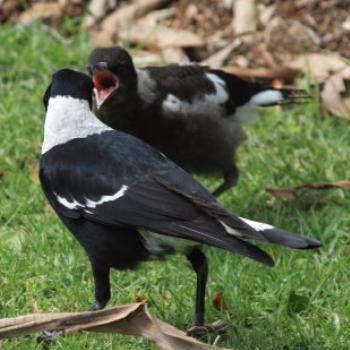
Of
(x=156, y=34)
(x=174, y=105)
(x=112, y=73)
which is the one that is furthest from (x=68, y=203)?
(x=156, y=34)

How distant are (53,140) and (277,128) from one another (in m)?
2.45

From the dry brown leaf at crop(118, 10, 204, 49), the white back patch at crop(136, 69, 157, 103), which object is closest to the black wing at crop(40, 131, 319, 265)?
the white back patch at crop(136, 69, 157, 103)

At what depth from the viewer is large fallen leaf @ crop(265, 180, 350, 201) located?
570 centimetres

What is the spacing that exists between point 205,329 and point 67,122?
3.35 feet

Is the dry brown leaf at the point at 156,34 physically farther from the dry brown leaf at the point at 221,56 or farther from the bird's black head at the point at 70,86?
the bird's black head at the point at 70,86

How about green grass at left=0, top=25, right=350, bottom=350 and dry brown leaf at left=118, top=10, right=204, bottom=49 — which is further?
dry brown leaf at left=118, top=10, right=204, bottom=49

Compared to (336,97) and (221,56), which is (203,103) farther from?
(221,56)

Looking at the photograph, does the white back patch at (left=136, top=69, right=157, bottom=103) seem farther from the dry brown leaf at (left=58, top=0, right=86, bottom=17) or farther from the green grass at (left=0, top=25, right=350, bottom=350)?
the dry brown leaf at (left=58, top=0, right=86, bottom=17)

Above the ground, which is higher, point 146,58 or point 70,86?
point 70,86

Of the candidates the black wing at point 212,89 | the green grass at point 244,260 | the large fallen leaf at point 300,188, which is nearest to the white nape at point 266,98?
the black wing at point 212,89

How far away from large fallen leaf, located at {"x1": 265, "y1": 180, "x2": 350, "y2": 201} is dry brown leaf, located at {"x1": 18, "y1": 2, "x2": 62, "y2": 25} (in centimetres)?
271

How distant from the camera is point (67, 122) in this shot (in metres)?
4.42

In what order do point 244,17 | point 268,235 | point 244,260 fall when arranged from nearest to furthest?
point 268,235
point 244,260
point 244,17

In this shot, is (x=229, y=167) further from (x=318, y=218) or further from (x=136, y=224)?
(x=136, y=224)
